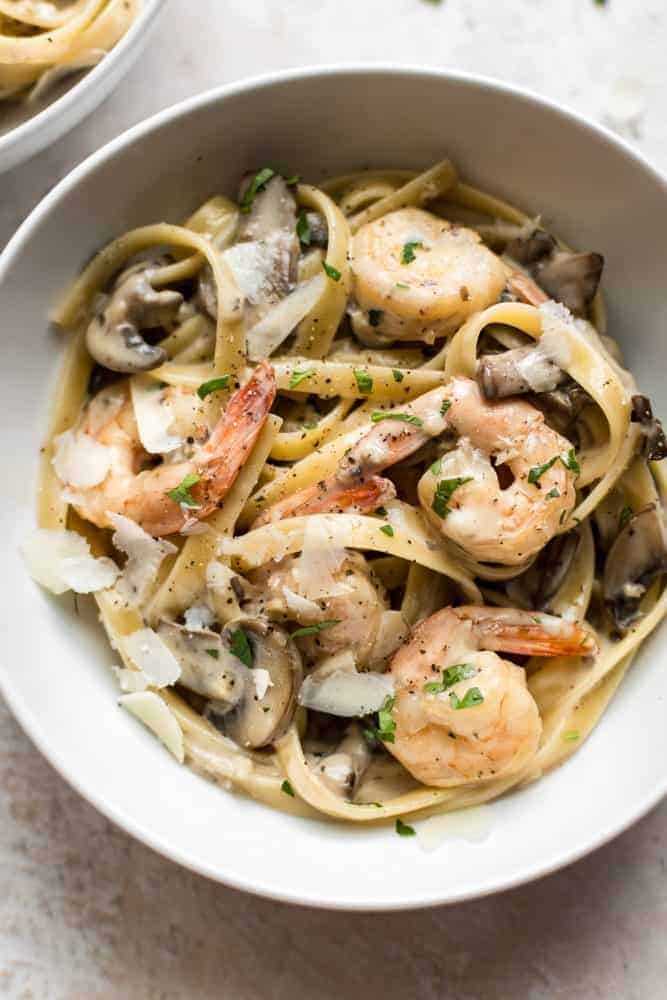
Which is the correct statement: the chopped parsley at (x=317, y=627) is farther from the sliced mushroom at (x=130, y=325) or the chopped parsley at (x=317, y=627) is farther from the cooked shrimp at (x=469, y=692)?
the sliced mushroom at (x=130, y=325)

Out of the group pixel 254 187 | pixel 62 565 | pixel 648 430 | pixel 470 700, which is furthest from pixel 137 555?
pixel 648 430

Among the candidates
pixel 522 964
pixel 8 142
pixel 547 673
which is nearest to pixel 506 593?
pixel 547 673

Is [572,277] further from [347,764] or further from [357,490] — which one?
[347,764]

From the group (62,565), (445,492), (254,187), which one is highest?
(254,187)

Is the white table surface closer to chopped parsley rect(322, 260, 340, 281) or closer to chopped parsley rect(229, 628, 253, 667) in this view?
chopped parsley rect(229, 628, 253, 667)

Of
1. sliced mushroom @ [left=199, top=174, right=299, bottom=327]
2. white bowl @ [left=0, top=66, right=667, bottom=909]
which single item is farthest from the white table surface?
sliced mushroom @ [left=199, top=174, right=299, bottom=327]
